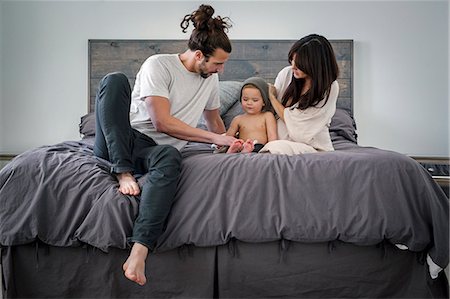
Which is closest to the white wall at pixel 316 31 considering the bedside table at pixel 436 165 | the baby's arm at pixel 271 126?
the bedside table at pixel 436 165

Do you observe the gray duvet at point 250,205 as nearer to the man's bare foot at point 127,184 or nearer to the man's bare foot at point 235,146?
the man's bare foot at point 127,184

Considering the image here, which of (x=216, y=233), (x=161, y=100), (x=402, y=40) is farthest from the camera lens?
(x=402, y=40)

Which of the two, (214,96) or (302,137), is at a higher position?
(214,96)

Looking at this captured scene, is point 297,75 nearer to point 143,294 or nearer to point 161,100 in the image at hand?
point 161,100

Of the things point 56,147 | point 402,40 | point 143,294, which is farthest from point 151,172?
point 402,40

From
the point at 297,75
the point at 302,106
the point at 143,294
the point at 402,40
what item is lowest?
the point at 143,294

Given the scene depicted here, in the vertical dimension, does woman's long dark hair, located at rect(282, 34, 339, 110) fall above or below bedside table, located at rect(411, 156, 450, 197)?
above

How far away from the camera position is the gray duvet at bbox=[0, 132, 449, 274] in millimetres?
1590

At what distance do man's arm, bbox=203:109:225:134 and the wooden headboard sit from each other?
4.07ft

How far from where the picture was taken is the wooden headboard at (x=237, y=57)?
3.54 meters

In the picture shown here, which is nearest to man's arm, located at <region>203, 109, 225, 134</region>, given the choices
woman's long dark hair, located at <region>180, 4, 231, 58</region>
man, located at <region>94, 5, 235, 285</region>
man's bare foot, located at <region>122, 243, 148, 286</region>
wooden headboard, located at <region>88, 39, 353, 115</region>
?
man, located at <region>94, 5, 235, 285</region>

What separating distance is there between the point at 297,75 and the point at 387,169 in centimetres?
60

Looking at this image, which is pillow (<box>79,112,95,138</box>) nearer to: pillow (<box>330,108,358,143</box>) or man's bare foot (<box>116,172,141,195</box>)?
man's bare foot (<box>116,172,141,195</box>)

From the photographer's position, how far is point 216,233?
159 centimetres
